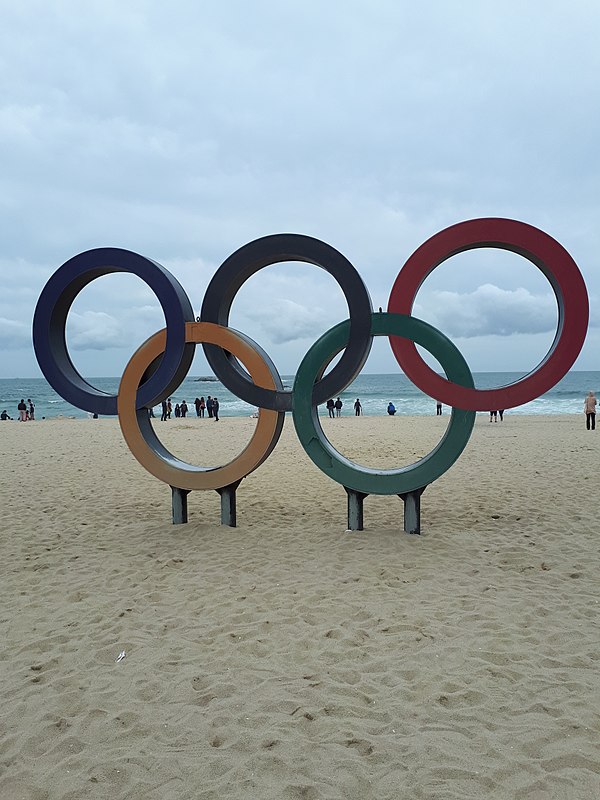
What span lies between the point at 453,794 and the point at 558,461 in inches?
477

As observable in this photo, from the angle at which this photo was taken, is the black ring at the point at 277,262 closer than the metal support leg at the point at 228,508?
Yes

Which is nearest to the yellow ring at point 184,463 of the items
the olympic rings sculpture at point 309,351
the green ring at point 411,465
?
the olympic rings sculpture at point 309,351

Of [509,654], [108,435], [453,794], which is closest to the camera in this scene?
[453,794]

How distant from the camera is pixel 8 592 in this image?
607 cm

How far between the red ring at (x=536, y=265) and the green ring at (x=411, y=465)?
0.16 meters

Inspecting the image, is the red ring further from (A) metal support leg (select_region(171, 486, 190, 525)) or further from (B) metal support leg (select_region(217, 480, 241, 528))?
(A) metal support leg (select_region(171, 486, 190, 525))

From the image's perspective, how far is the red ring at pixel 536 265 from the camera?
724cm

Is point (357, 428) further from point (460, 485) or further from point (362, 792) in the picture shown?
point (362, 792)

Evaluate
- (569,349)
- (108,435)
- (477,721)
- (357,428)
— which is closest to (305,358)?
(569,349)

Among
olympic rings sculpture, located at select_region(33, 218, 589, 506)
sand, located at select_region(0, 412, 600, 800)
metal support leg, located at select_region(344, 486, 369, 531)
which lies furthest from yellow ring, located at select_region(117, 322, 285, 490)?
metal support leg, located at select_region(344, 486, 369, 531)

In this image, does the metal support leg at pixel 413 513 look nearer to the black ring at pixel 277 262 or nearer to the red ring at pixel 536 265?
the red ring at pixel 536 265

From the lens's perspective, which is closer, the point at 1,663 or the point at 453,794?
the point at 453,794

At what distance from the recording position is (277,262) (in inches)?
320

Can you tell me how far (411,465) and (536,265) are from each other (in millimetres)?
3065
